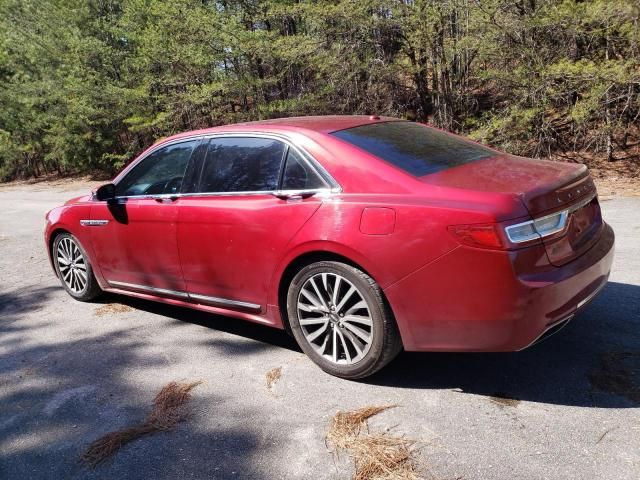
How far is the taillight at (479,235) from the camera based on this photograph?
2.66 meters

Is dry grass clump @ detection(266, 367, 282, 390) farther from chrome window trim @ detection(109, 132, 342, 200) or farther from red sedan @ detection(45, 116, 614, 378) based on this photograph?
chrome window trim @ detection(109, 132, 342, 200)

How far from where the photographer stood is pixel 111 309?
5.11 metres

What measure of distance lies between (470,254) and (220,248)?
1833mm

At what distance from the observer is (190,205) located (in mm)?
3990

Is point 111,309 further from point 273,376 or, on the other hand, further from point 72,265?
point 273,376

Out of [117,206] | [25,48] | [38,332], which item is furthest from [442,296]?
[25,48]

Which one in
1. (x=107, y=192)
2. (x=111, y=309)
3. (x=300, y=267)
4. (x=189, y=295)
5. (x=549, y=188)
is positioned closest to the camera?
(x=549, y=188)

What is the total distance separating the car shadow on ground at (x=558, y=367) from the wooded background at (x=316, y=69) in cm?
803

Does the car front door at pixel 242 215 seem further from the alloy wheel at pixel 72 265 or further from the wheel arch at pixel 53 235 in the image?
the wheel arch at pixel 53 235

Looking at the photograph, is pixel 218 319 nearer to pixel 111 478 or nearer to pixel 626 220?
pixel 111 478

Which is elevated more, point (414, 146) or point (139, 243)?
point (414, 146)

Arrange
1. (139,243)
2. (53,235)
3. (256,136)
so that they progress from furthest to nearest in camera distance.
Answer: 1. (53,235)
2. (139,243)
3. (256,136)

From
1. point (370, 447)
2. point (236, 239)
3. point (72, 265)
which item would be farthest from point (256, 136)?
point (72, 265)

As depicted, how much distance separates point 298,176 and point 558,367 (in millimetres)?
2018
